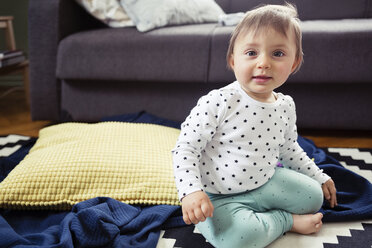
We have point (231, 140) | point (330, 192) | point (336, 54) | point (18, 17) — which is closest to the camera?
point (231, 140)

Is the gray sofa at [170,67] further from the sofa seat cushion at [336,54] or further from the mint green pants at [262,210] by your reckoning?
the mint green pants at [262,210]

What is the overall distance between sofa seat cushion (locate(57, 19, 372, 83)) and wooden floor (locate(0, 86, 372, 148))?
247mm

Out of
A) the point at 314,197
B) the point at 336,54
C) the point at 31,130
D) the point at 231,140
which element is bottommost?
the point at 31,130

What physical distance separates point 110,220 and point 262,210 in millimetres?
335

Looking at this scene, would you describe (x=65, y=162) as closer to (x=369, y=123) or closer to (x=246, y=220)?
(x=246, y=220)

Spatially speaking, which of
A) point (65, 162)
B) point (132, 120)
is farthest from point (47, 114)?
point (65, 162)

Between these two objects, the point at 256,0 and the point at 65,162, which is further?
the point at 256,0

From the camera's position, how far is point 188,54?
1396 millimetres

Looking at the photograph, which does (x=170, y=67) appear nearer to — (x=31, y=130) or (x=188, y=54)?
(x=188, y=54)

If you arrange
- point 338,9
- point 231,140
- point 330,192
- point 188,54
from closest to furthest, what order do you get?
point 231,140
point 330,192
point 188,54
point 338,9

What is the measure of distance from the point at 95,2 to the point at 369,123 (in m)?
1.21

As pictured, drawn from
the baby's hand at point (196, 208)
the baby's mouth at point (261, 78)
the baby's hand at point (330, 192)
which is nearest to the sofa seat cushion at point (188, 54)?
the baby's hand at point (330, 192)

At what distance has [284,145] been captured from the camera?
2.90ft

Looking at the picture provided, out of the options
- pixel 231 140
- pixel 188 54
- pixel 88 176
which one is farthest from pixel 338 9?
pixel 88 176
